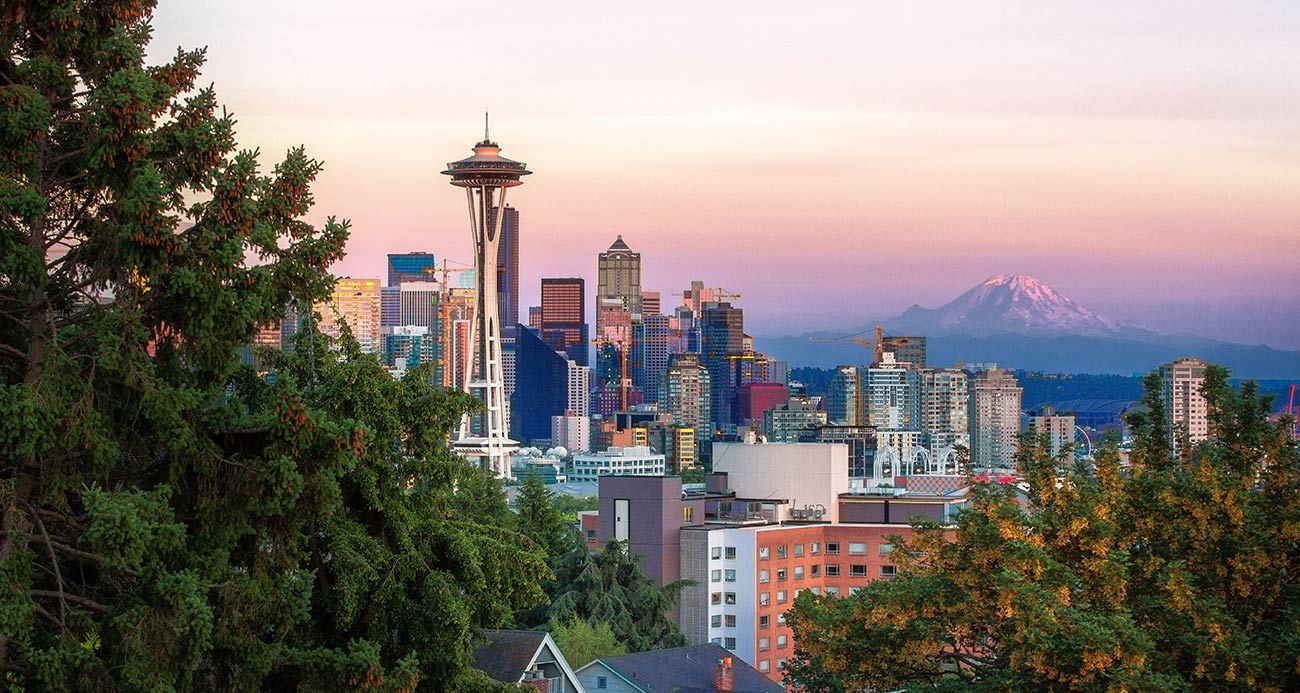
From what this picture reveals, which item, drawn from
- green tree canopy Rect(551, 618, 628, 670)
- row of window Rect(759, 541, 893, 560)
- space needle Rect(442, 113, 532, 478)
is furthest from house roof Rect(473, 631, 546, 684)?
space needle Rect(442, 113, 532, 478)

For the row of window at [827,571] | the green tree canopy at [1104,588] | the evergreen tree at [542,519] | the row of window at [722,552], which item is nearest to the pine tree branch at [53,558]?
the green tree canopy at [1104,588]

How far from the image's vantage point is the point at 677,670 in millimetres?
53500

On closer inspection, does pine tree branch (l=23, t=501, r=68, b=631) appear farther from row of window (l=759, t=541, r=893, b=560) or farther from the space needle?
the space needle

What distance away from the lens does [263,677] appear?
21062 mm

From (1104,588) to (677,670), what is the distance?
29.7 metres

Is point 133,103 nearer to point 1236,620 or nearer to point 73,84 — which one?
point 73,84

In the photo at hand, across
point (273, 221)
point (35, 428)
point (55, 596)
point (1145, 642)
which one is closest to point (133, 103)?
point (273, 221)

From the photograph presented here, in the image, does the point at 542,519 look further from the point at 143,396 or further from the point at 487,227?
the point at 487,227

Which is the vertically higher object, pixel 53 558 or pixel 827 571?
pixel 53 558

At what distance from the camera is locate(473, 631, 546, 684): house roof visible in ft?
125

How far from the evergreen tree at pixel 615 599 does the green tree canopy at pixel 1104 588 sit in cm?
3768

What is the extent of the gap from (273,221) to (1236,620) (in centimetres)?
1300

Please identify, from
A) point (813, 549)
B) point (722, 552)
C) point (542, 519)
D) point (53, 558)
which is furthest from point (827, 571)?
point (53, 558)

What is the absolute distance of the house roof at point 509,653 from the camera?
38.0 metres
